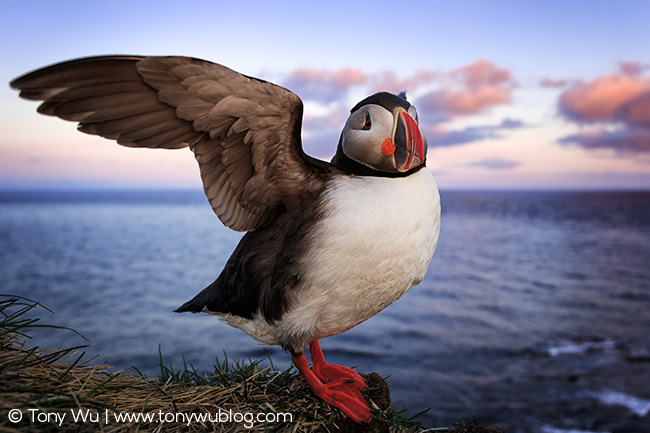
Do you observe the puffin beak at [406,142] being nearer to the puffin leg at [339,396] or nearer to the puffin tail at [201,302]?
the puffin leg at [339,396]

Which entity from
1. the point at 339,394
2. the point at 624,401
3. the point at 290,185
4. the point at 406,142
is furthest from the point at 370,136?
the point at 624,401

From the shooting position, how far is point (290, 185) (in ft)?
10.1

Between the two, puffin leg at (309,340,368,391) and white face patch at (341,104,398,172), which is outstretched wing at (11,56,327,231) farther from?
puffin leg at (309,340,368,391)

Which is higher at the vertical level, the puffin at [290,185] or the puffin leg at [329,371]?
the puffin at [290,185]

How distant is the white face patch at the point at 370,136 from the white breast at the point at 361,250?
0.12m

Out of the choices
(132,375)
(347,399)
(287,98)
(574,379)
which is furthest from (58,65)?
(574,379)

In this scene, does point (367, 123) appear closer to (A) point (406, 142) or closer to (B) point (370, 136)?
(B) point (370, 136)

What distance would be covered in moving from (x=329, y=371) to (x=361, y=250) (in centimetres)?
119

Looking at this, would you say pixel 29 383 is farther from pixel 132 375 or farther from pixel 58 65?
pixel 58 65

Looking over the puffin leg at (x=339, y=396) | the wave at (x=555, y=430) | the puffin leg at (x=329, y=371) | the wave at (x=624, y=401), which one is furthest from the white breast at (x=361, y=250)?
the wave at (x=624, y=401)

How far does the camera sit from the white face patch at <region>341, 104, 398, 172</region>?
292 centimetres

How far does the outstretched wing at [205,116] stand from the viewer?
2473 mm

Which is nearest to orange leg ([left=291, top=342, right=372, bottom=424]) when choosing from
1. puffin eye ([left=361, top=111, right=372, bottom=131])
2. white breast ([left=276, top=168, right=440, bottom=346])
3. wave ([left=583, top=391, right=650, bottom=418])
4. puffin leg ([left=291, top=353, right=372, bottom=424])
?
puffin leg ([left=291, top=353, right=372, bottom=424])

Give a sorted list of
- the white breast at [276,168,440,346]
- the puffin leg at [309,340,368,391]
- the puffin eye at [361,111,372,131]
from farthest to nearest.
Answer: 1. the puffin leg at [309,340,368,391]
2. the puffin eye at [361,111,372,131]
3. the white breast at [276,168,440,346]
